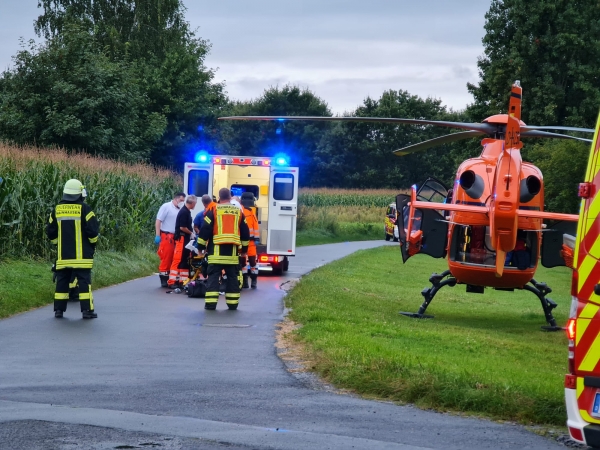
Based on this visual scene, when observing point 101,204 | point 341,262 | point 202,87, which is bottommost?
point 341,262

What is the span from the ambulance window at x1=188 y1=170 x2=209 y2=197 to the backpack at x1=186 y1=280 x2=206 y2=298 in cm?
667

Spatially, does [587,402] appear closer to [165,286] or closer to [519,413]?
[519,413]

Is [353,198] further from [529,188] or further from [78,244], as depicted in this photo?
[78,244]

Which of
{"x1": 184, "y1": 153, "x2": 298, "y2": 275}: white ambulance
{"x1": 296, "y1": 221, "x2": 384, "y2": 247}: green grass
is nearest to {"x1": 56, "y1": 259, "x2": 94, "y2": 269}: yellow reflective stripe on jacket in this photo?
{"x1": 184, "y1": 153, "x2": 298, "y2": 275}: white ambulance

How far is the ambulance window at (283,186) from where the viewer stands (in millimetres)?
24750

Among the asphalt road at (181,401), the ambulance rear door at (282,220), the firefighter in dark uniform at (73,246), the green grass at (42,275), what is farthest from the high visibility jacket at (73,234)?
the ambulance rear door at (282,220)

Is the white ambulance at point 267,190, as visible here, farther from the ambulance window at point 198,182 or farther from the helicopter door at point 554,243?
the helicopter door at point 554,243

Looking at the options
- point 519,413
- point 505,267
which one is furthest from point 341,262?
point 519,413

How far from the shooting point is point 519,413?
Result: 27.0 feet

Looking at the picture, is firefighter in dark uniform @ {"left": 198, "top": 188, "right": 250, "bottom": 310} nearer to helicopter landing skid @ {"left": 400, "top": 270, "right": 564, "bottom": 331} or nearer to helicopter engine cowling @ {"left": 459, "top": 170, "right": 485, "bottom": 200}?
helicopter landing skid @ {"left": 400, "top": 270, "right": 564, "bottom": 331}

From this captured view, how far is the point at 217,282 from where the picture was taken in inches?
639

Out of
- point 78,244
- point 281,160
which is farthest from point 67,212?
point 281,160

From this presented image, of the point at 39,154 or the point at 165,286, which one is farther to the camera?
the point at 39,154

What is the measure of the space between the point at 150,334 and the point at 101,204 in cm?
1210
